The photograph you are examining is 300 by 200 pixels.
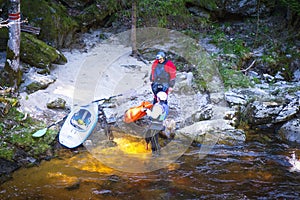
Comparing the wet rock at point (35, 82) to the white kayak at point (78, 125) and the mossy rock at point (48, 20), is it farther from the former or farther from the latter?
the mossy rock at point (48, 20)

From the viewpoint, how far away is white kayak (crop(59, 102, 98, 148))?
729 centimetres

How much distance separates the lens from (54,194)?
5.73m

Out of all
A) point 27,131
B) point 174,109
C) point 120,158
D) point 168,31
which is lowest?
point 120,158

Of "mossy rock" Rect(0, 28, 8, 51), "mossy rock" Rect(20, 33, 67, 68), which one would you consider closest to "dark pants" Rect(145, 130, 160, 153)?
"mossy rock" Rect(20, 33, 67, 68)

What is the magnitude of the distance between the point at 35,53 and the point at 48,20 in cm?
183

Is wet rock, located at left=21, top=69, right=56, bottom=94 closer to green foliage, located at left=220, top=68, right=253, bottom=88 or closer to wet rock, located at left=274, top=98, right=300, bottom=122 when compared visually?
green foliage, located at left=220, top=68, right=253, bottom=88

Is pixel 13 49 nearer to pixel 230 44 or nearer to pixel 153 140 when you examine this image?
pixel 153 140

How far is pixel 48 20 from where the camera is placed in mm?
10734

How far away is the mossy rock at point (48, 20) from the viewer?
34.7 ft

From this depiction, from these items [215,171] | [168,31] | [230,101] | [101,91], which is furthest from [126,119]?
[168,31]

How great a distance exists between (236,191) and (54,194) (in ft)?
10.2

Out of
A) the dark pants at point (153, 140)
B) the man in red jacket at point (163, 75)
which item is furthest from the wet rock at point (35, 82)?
the dark pants at point (153, 140)

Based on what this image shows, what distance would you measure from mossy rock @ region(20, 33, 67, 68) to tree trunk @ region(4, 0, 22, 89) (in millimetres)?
970

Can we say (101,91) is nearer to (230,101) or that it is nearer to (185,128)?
(185,128)
